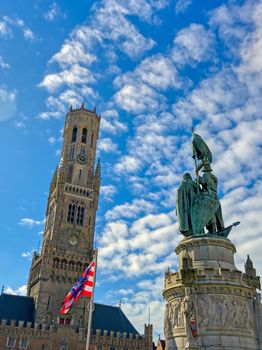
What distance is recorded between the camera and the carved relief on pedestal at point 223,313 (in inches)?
782

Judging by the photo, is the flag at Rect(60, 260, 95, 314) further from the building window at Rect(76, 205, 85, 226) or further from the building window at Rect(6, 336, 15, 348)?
the building window at Rect(76, 205, 85, 226)

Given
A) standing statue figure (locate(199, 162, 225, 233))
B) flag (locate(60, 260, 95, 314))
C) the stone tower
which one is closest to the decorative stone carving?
the stone tower

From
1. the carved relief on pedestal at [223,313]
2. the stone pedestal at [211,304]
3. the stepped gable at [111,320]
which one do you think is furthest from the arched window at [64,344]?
the carved relief on pedestal at [223,313]

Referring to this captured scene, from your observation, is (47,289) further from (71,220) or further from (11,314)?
(71,220)

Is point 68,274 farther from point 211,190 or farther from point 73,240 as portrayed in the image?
point 211,190

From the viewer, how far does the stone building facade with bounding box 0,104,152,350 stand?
66.2 m

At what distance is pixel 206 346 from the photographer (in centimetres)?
1930

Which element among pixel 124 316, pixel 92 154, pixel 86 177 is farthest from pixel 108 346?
pixel 92 154

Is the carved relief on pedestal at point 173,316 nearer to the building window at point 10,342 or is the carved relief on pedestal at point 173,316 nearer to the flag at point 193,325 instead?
the flag at point 193,325

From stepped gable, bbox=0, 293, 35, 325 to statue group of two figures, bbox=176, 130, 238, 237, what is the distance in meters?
52.6

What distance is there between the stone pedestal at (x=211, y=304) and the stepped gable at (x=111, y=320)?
5549 cm

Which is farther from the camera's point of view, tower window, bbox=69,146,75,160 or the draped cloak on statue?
tower window, bbox=69,146,75,160

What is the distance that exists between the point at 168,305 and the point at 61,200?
62882 mm

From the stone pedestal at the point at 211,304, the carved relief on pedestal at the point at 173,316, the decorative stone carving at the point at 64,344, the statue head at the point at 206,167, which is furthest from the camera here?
the decorative stone carving at the point at 64,344
